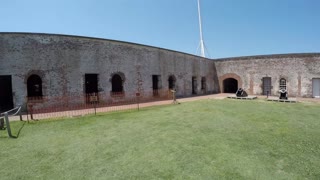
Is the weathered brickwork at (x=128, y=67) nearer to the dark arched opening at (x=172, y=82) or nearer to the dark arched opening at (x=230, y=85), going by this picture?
the dark arched opening at (x=172, y=82)

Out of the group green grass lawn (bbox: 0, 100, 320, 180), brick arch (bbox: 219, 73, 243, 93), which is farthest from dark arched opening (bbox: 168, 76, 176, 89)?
green grass lawn (bbox: 0, 100, 320, 180)

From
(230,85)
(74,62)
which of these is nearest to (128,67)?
(74,62)

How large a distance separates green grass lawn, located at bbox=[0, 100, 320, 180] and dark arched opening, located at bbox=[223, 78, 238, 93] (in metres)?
17.8

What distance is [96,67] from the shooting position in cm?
1439

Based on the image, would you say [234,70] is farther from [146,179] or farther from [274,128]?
[146,179]

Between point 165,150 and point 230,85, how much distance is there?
76.3ft

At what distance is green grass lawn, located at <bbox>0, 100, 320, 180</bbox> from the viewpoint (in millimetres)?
4305

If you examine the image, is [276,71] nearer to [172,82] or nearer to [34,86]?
[172,82]

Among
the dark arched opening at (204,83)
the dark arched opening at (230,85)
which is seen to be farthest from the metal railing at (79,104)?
the dark arched opening at (230,85)

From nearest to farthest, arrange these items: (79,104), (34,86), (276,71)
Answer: (34,86), (79,104), (276,71)

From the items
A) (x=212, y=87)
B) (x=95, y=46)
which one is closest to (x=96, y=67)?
(x=95, y=46)

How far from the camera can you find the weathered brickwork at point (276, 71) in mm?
20047

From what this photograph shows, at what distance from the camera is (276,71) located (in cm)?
2173

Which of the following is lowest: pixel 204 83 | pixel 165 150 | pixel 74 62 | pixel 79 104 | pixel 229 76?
pixel 165 150
